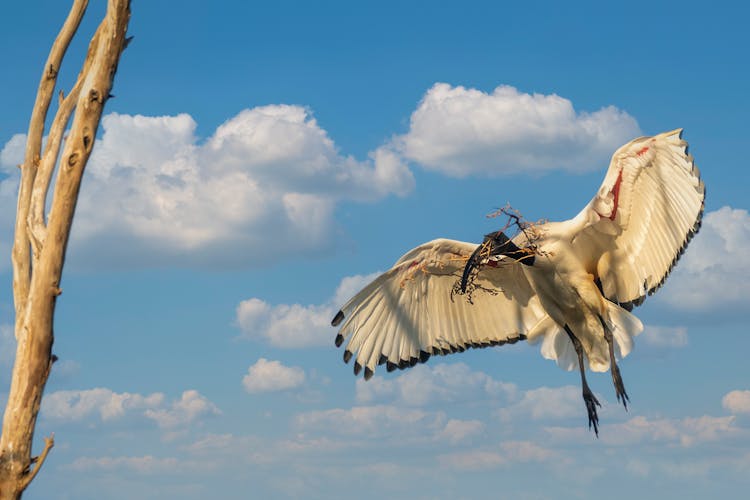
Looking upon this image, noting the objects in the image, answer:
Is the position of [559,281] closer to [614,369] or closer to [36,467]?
[614,369]

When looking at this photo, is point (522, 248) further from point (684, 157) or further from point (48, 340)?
point (48, 340)

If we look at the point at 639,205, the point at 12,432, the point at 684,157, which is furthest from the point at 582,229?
the point at 12,432

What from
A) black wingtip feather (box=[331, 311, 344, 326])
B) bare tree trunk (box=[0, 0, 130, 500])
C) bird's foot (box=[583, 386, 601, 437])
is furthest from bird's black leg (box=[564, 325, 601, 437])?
bare tree trunk (box=[0, 0, 130, 500])

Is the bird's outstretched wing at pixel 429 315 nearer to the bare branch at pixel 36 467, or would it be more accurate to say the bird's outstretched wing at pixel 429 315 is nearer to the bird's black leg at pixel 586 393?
the bird's black leg at pixel 586 393

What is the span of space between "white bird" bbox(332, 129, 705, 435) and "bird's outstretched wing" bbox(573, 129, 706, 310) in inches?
A: 0.5

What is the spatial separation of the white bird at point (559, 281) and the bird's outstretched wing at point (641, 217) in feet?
0.04

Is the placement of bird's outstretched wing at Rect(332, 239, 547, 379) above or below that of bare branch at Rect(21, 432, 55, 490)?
above

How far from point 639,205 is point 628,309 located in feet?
4.90

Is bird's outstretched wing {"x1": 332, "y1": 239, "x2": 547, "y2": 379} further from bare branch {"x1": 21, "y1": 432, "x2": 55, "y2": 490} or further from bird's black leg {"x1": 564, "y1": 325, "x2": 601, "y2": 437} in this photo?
bare branch {"x1": 21, "y1": 432, "x2": 55, "y2": 490}

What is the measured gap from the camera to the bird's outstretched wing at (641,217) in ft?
34.4

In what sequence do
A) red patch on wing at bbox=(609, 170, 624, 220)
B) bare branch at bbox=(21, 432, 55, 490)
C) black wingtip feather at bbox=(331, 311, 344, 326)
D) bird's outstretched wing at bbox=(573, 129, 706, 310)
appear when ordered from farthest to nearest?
black wingtip feather at bbox=(331, 311, 344, 326) < red patch on wing at bbox=(609, 170, 624, 220) < bird's outstretched wing at bbox=(573, 129, 706, 310) < bare branch at bbox=(21, 432, 55, 490)

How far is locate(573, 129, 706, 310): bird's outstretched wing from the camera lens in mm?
10484

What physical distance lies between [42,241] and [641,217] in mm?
6623

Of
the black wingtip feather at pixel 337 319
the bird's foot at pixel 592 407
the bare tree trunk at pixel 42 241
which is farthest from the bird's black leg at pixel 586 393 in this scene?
the bare tree trunk at pixel 42 241
